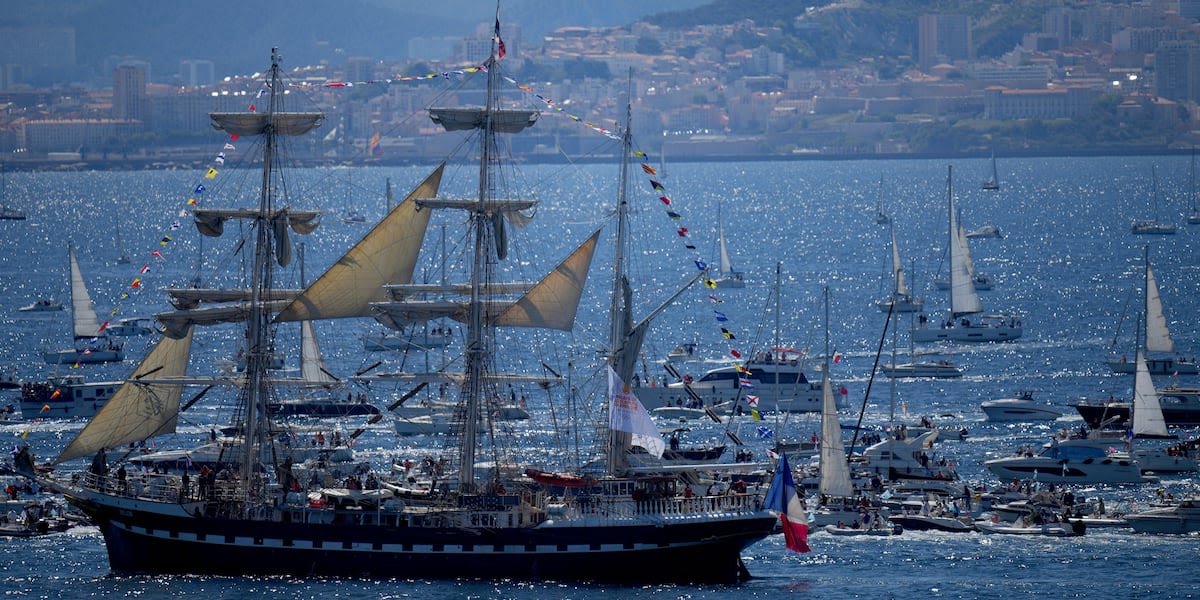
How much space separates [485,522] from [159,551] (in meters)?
7.96

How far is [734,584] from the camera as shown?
171ft

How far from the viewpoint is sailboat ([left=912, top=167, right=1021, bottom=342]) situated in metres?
106

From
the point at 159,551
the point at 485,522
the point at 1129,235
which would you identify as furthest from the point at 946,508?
the point at 1129,235

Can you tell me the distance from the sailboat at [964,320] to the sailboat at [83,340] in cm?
3715

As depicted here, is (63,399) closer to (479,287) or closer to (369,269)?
(369,269)

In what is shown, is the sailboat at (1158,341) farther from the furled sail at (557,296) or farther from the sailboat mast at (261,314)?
the sailboat mast at (261,314)

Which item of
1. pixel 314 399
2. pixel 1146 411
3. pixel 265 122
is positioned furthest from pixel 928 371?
pixel 265 122

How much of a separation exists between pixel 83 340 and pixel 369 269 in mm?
50957

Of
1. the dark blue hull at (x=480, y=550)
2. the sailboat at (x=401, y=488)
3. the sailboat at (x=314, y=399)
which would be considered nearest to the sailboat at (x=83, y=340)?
the sailboat at (x=314, y=399)

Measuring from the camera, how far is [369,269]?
5541 centimetres

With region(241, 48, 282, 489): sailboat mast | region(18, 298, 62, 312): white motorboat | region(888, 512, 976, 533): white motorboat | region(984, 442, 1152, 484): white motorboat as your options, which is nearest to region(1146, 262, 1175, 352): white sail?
region(984, 442, 1152, 484): white motorboat

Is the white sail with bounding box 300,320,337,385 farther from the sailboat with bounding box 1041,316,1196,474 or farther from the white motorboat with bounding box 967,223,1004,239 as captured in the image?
the white motorboat with bounding box 967,223,1004,239

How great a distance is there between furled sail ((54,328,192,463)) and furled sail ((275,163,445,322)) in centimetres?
382

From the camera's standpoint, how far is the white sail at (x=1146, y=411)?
7394cm
